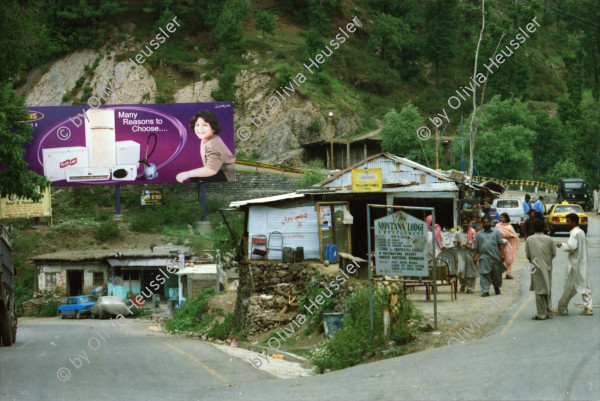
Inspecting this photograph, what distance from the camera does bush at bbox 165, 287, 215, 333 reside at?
24.9m

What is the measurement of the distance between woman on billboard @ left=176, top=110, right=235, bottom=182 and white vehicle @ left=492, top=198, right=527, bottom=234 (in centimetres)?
1728

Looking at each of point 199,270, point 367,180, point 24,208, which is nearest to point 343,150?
point 199,270

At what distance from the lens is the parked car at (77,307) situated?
113ft

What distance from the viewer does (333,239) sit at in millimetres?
21422

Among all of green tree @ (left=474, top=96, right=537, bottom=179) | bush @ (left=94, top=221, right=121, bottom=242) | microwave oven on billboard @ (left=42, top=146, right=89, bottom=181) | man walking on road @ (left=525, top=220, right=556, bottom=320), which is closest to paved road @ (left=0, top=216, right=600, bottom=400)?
man walking on road @ (left=525, top=220, right=556, bottom=320)

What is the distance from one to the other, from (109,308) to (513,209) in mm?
18122

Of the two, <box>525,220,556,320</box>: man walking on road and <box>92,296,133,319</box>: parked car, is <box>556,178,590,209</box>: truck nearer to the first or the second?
<box>92,296,133,319</box>: parked car

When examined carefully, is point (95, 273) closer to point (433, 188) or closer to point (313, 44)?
point (433, 188)

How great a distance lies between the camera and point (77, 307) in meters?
34.5

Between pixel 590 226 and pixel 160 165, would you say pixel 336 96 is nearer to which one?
pixel 160 165

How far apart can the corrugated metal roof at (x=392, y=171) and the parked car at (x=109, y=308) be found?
12.2 meters

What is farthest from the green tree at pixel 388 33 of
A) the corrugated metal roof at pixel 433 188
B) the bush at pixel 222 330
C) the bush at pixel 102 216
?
the bush at pixel 222 330

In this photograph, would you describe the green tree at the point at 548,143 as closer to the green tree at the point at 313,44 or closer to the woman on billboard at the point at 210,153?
the green tree at the point at 313,44

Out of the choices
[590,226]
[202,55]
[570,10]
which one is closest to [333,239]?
[590,226]
